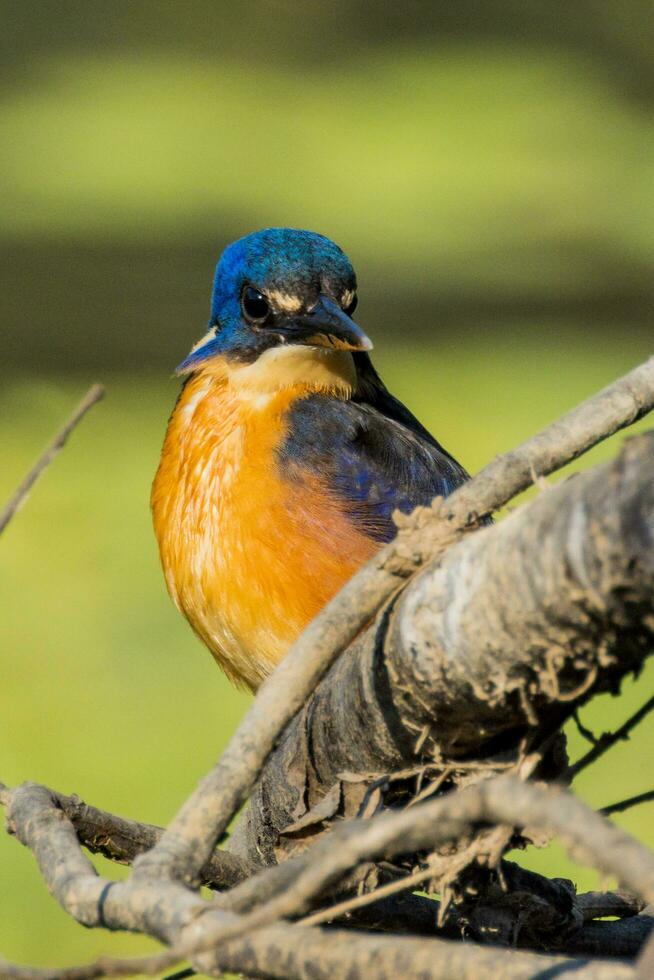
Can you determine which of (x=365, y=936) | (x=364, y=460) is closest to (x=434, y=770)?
(x=365, y=936)

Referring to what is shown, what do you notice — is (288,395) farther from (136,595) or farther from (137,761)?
(136,595)

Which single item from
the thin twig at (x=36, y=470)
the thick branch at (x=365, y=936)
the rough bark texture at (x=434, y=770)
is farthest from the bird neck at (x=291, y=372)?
the thick branch at (x=365, y=936)

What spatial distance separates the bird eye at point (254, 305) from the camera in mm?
2209

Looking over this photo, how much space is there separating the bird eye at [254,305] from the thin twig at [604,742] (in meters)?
1.25

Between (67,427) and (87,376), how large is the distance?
423 cm

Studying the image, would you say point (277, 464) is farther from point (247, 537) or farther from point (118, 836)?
point (118, 836)

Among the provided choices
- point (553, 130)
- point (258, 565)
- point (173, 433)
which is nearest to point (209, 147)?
point (553, 130)

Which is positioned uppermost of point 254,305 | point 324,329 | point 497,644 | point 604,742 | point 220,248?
point 220,248

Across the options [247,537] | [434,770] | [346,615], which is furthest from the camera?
[247,537]

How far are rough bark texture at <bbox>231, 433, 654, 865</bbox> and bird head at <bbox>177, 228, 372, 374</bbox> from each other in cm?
92

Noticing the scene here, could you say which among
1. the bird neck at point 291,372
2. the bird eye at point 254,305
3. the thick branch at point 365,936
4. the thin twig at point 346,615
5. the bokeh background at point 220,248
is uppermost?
the bokeh background at point 220,248

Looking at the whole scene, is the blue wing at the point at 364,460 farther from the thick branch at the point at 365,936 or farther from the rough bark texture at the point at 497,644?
the thick branch at the point at 365,936

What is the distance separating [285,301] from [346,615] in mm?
1197

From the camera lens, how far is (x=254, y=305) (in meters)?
2.23
